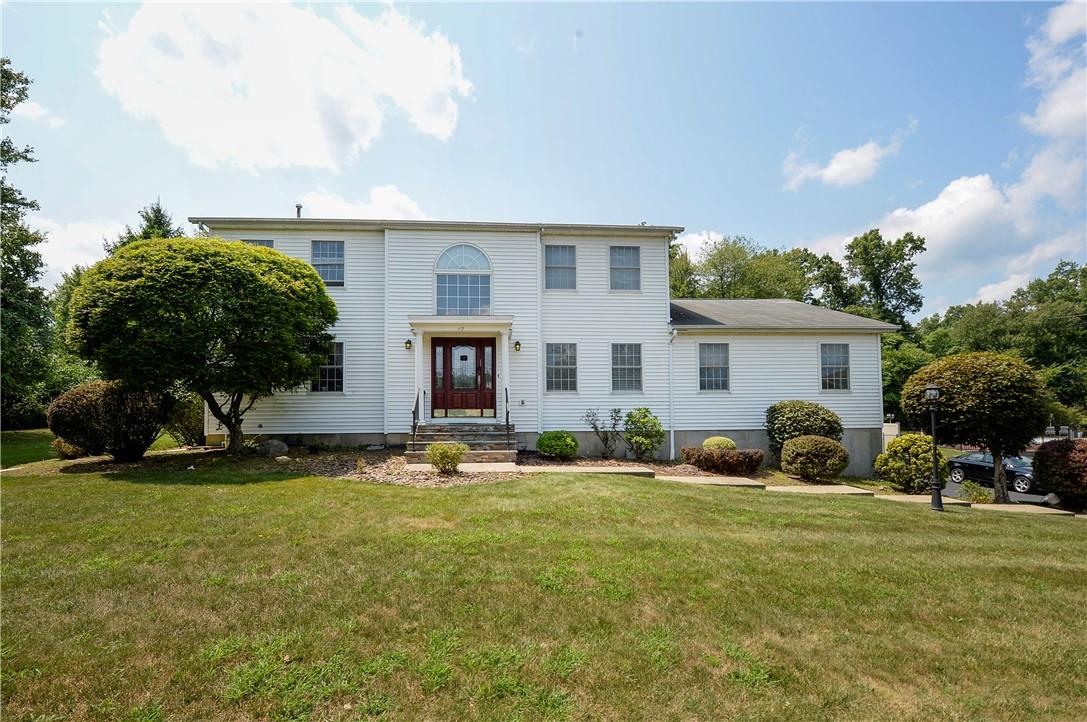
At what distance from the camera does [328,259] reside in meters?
13.5

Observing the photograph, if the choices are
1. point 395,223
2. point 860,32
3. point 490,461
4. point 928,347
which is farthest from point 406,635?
point 928,347

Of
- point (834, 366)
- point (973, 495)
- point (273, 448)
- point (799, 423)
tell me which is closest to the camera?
point (973, 495)

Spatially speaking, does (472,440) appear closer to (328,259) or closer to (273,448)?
Result: (273,448)

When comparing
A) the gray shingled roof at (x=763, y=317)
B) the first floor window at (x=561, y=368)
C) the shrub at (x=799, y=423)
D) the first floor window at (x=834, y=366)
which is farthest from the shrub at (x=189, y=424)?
the first floor window at (x=834, y=366)

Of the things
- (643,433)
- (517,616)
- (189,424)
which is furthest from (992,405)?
(189,424)

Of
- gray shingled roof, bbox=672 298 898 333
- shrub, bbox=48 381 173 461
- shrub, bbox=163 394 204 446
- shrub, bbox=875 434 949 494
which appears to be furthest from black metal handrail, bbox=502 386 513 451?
shrub, bbox=875 434 949 494

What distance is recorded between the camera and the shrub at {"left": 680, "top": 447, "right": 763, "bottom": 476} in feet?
37.6

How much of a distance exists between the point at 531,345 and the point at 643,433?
414cm

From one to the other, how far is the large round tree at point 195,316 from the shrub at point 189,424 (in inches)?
113

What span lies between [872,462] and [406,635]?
15422mm

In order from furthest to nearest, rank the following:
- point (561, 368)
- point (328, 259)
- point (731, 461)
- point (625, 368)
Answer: point (625, 368), point (561, 368), point (328, 259), point (731, 461)

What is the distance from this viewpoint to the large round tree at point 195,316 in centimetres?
965

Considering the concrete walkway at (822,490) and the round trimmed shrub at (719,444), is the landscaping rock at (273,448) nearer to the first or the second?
the round trimmed shrub at (719,444)

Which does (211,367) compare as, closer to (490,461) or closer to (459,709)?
(490,461)
